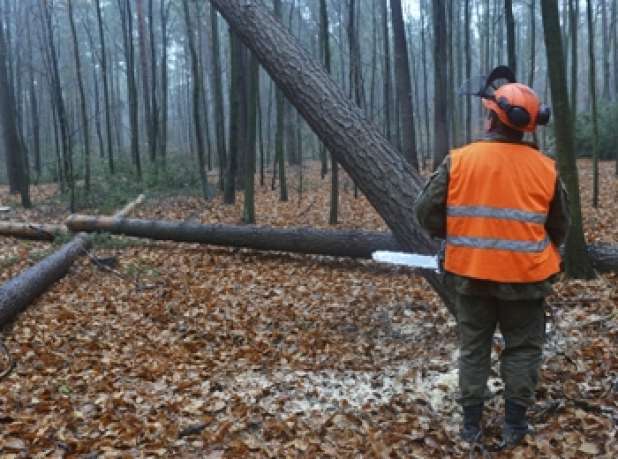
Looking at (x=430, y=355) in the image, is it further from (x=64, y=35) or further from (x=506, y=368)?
(x=64, y=35)

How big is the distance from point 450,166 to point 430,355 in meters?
2.22

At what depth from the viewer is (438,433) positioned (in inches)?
129

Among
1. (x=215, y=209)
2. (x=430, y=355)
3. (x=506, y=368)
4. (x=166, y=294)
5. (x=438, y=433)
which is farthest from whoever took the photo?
(x=215, y=209)

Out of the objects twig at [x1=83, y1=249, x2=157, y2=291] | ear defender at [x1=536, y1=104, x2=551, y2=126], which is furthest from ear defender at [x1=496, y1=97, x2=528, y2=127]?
twig at [x1=83, y1=249, x2=157, y2=291]

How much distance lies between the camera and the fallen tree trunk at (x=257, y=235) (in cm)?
794

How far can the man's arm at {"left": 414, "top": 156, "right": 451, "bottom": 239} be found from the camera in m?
2.89

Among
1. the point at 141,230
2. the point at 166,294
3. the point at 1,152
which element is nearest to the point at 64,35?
the point at 1,152

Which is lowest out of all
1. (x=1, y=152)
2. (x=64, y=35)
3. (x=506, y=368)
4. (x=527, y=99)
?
(x=506, y=368)

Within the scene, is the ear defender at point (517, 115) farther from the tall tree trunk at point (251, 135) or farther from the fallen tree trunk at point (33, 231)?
the fallen tree trunk at point (33, 231)

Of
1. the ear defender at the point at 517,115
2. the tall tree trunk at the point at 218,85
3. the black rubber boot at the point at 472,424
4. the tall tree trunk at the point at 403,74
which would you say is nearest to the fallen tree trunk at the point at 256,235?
the tall tree trunk at the point at 403,74

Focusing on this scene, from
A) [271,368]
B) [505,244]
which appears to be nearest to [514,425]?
[505,244]

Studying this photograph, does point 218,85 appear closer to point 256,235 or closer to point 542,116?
point 256,235

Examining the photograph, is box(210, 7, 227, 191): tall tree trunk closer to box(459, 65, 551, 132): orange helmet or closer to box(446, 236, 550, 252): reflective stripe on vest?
box(459, 65, 551, 132): orange helmet

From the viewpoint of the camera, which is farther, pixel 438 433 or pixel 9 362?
pixel 9 362
